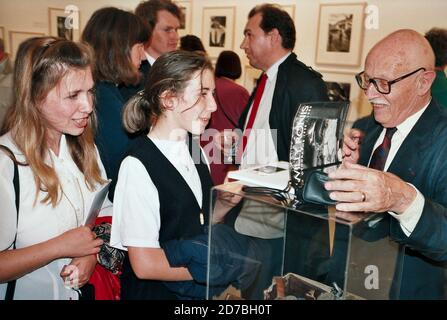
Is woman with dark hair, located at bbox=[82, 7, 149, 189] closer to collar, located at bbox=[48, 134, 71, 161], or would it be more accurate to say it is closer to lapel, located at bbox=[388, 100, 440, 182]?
collar, located at bbox=[48, 134, 71, 161]

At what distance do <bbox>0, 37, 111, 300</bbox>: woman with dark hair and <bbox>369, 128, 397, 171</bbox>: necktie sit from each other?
1149mm

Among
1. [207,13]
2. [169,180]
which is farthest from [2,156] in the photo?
[207,13]

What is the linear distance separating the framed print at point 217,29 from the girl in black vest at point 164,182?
296 cm

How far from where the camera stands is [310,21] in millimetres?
3938

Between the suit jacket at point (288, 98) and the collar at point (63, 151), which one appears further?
the suit jacket at point (288, 98)

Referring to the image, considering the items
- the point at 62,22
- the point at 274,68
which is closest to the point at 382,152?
the point at 274,68

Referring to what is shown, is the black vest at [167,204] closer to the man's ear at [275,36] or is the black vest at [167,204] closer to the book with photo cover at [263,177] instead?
the book with photo cover at [263,177]

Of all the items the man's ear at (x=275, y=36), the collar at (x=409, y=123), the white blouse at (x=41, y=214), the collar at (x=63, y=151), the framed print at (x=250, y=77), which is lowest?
the white blouse at (x=41, y=214)

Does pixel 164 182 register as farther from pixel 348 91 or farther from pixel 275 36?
pixel 348 91

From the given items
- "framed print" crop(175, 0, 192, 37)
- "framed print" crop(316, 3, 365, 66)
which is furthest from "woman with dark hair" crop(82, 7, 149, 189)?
"framed print" crop(175, 0, 192, 37)

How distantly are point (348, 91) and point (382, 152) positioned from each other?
2.28 metres

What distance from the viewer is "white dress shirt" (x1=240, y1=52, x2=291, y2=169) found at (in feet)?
9.25

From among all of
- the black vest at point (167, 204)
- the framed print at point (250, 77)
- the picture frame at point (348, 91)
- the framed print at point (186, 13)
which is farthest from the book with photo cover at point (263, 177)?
the framed print at point (186, 13)

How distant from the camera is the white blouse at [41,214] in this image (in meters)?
1.37
